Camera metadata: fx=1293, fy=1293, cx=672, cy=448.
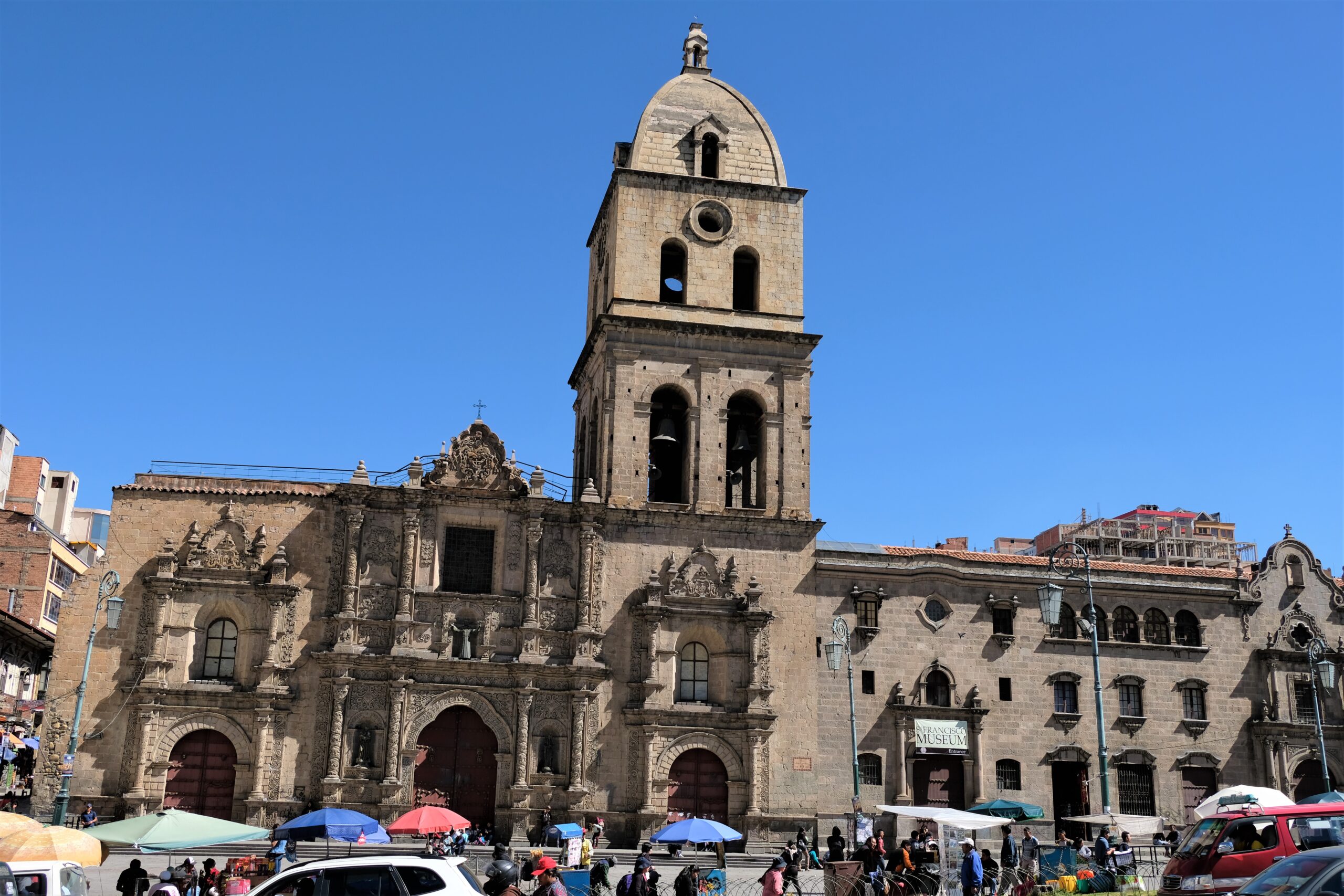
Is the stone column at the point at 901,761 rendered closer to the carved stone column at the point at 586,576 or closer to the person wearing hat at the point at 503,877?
the carved stone column at the point at 586,576

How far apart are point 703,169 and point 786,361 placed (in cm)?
747

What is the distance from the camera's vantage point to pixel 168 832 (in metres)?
21.8

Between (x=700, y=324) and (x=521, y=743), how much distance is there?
14.1 metres

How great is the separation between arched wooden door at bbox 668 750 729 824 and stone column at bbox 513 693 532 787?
4282 millimetres

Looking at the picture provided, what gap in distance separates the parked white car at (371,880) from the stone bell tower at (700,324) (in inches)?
956

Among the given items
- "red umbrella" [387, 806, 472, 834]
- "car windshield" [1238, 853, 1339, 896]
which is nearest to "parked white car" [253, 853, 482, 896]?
"car windshield" [1238, 853, 1339, 896]

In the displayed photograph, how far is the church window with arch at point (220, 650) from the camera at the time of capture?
37.4 m

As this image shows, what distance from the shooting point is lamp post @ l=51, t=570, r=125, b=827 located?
30.9 meters

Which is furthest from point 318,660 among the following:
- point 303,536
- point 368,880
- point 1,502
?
point 1,502

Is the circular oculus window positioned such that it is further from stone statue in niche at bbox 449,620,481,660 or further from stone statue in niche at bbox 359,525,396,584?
stone statue in niche at bbox 449,620,481,660

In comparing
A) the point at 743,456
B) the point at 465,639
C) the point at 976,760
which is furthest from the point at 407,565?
the point at 976,760

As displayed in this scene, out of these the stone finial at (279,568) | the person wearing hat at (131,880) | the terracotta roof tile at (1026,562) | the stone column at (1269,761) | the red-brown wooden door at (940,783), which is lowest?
the person wearing hat at (131,880)

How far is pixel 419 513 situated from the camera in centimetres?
3872

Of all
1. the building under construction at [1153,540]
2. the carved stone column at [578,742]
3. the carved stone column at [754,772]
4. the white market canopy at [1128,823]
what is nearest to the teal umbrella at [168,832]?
the carved stone column at [578,742]
